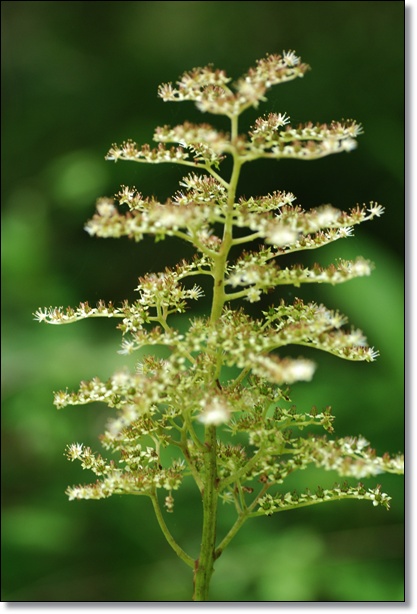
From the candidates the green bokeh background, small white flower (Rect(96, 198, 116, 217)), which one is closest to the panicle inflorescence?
small white flower (Rect(96, 198, 116, 217))

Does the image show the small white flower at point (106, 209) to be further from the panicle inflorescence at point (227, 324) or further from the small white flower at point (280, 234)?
the small white flower at point (280, 234)

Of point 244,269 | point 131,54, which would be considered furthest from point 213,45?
point 244,269

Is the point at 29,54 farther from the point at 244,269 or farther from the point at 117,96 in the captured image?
the point at 244,269

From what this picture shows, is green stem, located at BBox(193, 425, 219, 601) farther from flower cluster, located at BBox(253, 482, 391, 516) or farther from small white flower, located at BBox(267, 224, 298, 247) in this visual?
small white flower, located at BBox(267, 224, 298, 247)

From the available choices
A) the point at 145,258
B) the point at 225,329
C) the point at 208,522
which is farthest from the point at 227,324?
the point at 145,258

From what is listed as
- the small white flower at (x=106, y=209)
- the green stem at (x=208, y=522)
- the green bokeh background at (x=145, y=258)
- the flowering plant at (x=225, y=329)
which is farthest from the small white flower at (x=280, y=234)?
the green bokeh background at (x=145, y=258)
